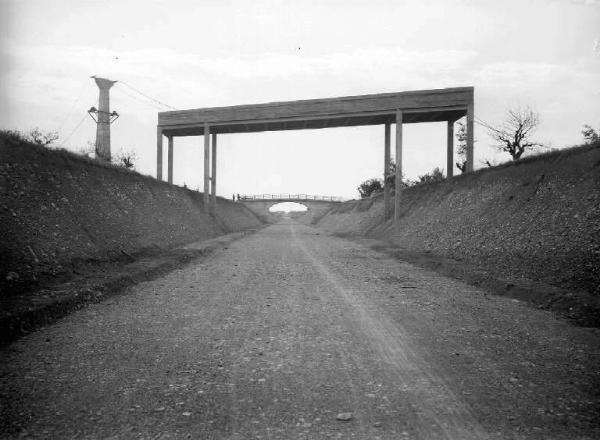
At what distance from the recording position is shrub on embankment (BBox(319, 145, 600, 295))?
27.2 feet

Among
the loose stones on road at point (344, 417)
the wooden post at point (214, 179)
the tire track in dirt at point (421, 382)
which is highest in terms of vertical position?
the wooden post at point (214, 179)

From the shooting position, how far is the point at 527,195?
41.8 feet

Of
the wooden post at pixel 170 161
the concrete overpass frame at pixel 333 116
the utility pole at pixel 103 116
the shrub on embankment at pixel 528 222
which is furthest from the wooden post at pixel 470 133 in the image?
the utility pole at pixel 103 116

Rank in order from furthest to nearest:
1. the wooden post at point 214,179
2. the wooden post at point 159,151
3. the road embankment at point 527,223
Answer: the wooden post at point 214,179 < the wooden post at point 159,151 < the road embankment at point 527,223

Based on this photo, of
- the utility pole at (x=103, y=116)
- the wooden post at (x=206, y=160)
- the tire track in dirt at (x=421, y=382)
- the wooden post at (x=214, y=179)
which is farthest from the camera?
the utility pole at (x=103, y=116)

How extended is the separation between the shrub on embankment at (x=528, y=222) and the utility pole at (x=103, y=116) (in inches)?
1319

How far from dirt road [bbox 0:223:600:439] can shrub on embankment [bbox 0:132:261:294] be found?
2476 millimetres

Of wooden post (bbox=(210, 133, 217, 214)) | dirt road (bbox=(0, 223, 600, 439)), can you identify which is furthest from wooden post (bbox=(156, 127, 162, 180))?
dirt road (bbox=(0, 223, 600, 439))

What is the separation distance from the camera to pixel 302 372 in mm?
3865

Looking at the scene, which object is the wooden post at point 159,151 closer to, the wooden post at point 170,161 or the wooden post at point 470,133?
the wooden post at point 170,161

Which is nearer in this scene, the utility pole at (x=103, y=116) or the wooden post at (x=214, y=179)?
the wooden post at (x=214, y=179)

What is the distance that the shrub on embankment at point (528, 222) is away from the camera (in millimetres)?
8297

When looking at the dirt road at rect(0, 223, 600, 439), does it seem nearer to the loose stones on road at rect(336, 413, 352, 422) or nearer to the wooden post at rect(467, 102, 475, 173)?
the loose stones on road at rect(336, 413, 352, 422)

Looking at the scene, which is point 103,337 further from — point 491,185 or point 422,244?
point 491,185
